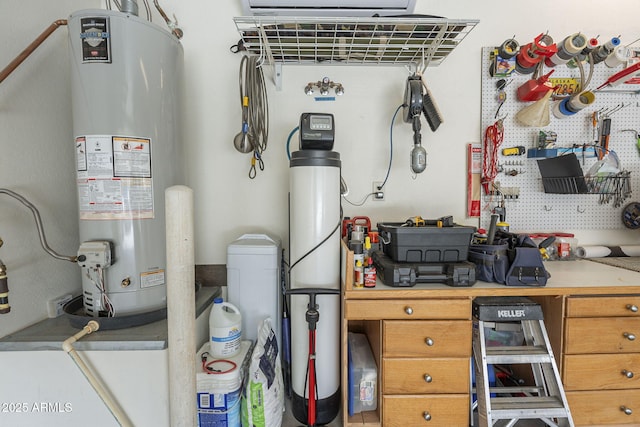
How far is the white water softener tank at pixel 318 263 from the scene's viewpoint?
1.32 meters

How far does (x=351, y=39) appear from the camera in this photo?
1476mm

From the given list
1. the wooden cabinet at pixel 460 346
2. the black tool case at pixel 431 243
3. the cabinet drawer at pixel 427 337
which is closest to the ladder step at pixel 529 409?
the wooden cabinet at pixel 460 346

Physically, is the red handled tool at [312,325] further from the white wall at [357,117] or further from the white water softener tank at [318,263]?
the white wall at [357,117]

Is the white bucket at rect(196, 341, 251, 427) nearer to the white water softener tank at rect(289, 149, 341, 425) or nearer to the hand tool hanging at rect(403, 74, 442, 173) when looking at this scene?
the white water softener tank at rect(289, 149, 341, 425)

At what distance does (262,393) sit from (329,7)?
1972 mm

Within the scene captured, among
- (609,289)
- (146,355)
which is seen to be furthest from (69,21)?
(609,289)

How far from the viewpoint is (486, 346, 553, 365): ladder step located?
1.20m

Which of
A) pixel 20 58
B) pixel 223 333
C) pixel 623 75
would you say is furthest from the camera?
pixel 623 75

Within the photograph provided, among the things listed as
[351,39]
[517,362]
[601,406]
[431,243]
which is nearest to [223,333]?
[431,243]

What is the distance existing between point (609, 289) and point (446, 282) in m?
0.67

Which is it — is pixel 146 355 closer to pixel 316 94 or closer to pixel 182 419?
pixel 182 419

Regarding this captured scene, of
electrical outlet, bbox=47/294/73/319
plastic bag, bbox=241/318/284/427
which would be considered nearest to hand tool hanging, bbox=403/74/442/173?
plastic bag, bbox=241/318/284/427

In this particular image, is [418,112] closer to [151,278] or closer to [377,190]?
[377,190]

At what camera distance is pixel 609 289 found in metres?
1.20
